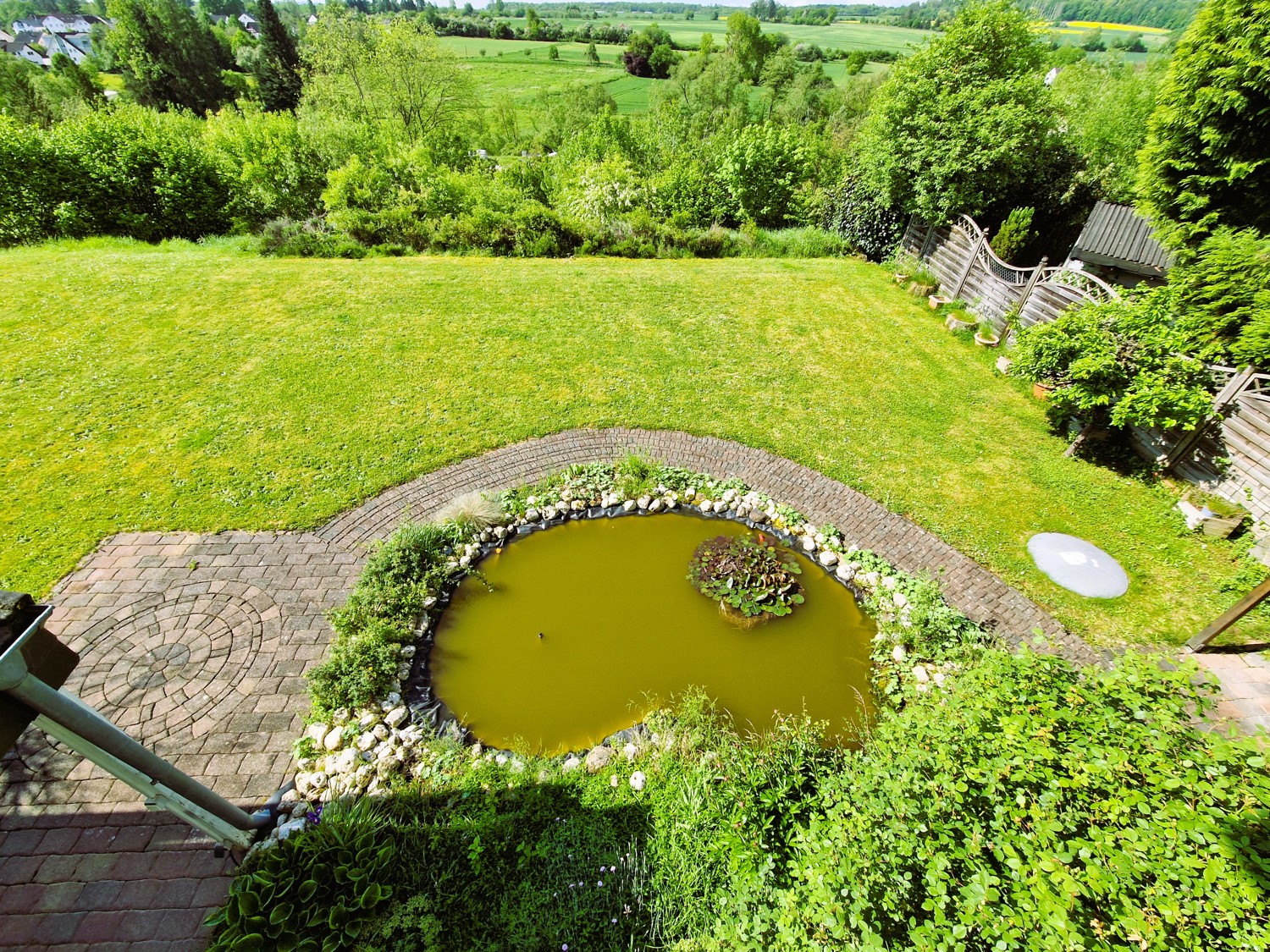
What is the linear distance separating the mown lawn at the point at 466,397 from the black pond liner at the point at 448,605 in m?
1.65

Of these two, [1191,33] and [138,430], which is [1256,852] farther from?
[138,430]

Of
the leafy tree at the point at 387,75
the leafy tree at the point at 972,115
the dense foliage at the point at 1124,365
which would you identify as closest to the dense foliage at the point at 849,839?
the dense foliage at the point at 1124,365

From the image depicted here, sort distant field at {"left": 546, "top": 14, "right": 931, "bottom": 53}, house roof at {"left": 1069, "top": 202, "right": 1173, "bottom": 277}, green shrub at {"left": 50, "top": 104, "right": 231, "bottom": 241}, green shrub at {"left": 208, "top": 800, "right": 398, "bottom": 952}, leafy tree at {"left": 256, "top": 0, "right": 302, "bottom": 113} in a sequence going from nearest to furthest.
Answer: green shrub at {"left": 208, "top": 800, "right": 398, "bottom": 952}, house roof at {"left": 1069, "top": 202, "right": 1173, "bottom": 277}, green shrub at {"left": 50, "top": 104, "right": 231, "bottom": 241}, leafy tree at {"left": 256, "top": 0, "right": 302, "bottom": 113}, distant field at {"left": 546, "top": 14, "right": 931, "bottom": 53}

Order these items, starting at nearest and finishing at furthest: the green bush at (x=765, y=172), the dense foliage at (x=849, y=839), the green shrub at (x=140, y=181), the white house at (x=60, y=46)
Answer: the dense foliage at (x=849, y=839) → the green shrub at (x=140, y=181) → the green bush at (x=765, y=172) → the white house at (x=60, y=46)

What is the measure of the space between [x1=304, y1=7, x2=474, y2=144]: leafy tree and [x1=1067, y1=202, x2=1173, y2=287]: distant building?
2521 cm

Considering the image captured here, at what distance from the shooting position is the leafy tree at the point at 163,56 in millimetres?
39500

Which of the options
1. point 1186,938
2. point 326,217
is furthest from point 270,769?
point 326,217

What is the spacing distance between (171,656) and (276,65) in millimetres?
55700

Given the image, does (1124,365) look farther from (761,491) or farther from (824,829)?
(824,829)

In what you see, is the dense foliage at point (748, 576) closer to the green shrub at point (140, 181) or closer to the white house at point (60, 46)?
the green shrub at point (140, 181)

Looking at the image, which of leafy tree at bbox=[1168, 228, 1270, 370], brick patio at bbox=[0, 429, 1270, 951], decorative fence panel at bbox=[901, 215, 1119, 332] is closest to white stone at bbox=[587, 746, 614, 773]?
brick patio at bbox=[0, 429, 1270, 951]

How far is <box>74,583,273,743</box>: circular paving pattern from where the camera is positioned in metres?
4.93

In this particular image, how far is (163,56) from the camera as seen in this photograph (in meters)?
40.9

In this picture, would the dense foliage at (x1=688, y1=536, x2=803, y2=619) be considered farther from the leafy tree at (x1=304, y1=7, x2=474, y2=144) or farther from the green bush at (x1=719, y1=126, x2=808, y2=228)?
the leafy tree at (x1=304, y1=7, x2=474, y2=144)
